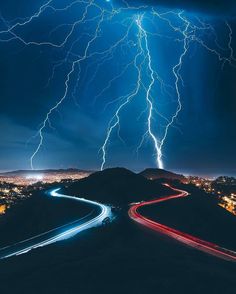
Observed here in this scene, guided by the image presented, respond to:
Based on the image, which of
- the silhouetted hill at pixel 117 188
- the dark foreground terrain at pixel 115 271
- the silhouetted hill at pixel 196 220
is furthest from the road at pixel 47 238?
the silhouetted hill at pixel 117 188

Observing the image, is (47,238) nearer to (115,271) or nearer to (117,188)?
(115,271)

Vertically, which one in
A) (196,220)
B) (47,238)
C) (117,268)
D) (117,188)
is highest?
(117,268)

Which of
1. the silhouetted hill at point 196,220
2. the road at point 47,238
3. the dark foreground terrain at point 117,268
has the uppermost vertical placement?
the dark foreground terrain at point 117,268

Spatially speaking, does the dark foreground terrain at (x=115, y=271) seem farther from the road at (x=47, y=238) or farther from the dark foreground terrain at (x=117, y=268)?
the road at (x=47, y=238)

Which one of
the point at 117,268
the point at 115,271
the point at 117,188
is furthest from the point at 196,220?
the point at 117,188

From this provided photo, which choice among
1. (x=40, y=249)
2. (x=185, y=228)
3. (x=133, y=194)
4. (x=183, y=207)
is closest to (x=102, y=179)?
(x=133, y=194)

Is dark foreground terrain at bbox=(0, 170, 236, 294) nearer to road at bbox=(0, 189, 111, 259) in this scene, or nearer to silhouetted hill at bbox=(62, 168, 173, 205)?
road at bbox=(0, 189, 111, 259)

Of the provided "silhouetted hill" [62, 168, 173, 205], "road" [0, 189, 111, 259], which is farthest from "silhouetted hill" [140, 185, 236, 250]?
"silhouetted hill" [62, 168, 173, 205]
